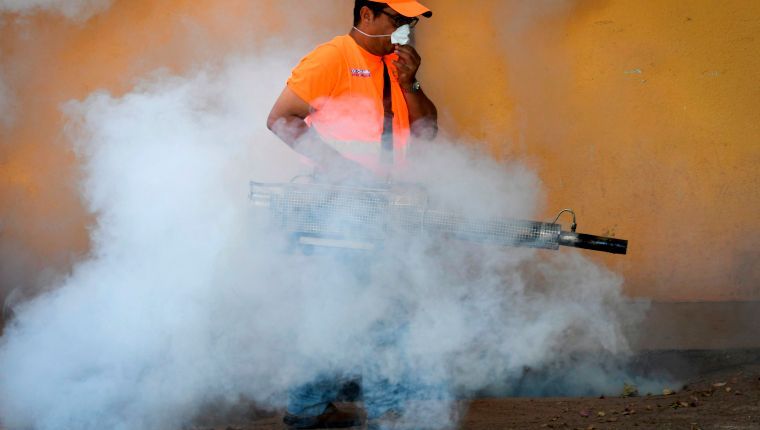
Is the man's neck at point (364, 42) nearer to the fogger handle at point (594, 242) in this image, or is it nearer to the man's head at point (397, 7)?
the man's head at point (397, 7)

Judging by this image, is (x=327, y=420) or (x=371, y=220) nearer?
(x=371, y=220)

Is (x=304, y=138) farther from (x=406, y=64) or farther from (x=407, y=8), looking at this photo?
(x=407, y=8)

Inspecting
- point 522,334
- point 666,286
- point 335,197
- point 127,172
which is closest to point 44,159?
point 127,172

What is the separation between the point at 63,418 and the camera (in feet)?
13.7

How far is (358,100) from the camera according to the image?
151 inches

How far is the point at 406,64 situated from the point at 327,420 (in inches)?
73.9

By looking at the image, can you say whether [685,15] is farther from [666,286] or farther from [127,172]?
[127,172]

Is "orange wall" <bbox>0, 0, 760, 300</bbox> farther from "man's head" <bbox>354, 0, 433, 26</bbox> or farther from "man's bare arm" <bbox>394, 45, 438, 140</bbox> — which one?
"man's head" <bbox>354, 0, 433, 26</bbox>

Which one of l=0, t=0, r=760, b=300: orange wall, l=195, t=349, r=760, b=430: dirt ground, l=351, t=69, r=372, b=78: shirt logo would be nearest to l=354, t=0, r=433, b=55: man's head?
l=351, t=69, r=372, b=78: shirt logo

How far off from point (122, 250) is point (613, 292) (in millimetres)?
3381

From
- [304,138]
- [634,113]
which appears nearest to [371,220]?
[304,138]

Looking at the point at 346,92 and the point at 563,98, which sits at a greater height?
the point at 563,98

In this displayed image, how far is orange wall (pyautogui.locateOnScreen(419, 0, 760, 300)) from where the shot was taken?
219 inches

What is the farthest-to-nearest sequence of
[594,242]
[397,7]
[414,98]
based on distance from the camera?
1. [414,98]
2. [397,7]
3. [594,242]
